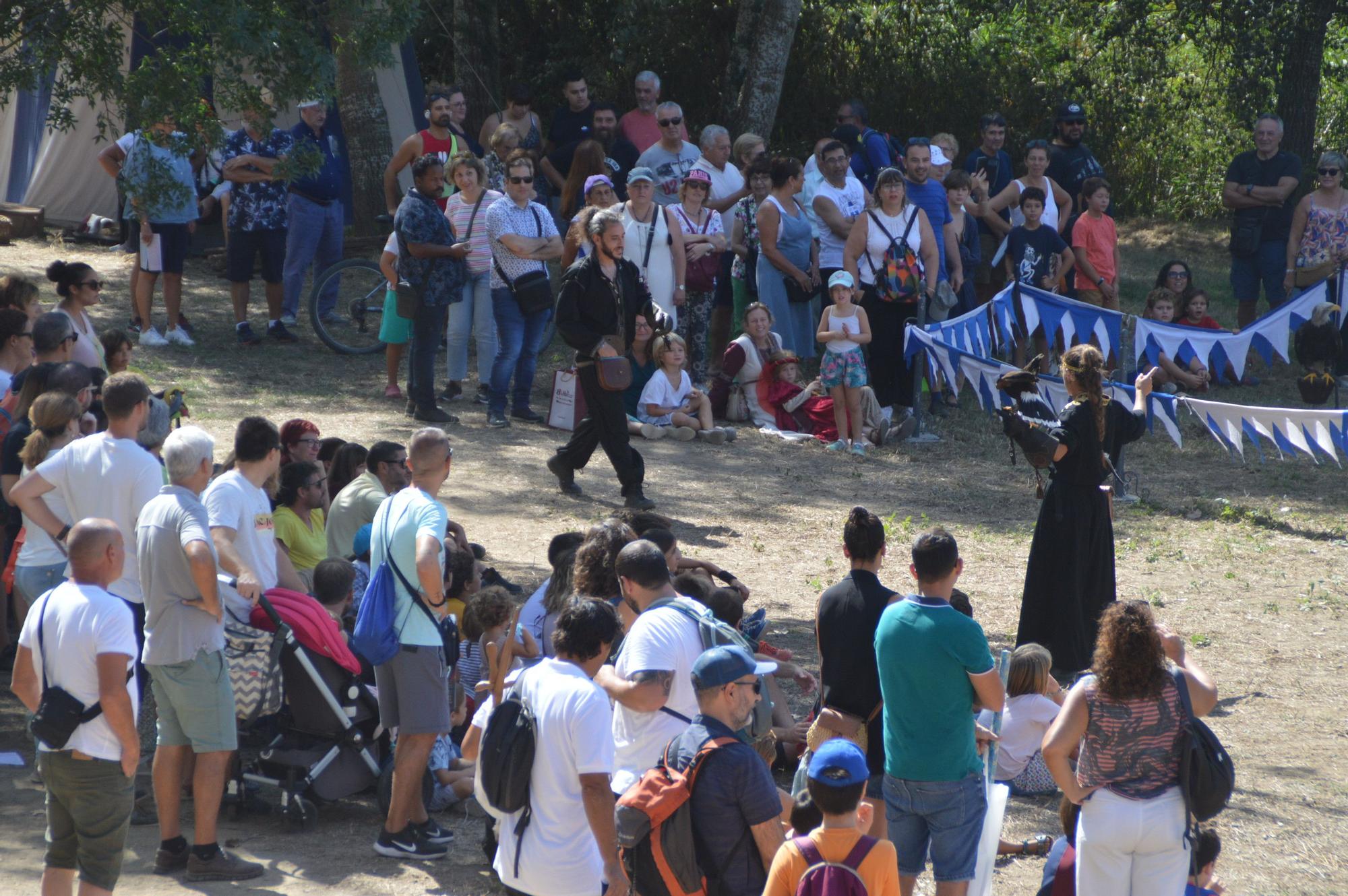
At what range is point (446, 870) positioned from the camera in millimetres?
5074

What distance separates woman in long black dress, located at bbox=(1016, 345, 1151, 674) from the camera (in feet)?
21.5

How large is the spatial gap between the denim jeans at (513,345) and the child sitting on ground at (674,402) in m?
0.87

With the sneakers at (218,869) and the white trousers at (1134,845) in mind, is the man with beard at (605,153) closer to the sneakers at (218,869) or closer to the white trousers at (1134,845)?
the sneakers at (218,869)

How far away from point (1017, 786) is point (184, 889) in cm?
321

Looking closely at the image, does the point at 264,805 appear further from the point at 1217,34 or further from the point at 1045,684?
the point at 1217,34

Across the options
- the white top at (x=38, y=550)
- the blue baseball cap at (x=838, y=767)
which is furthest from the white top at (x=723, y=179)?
the blue baseball cap at (x=838, y=767)

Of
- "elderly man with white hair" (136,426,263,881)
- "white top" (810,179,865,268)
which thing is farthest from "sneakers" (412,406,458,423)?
"elderly man with white hair" (136,426,263,881)

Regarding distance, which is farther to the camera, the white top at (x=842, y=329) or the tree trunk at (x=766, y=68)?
the tree trunk at (x=766, y=68)

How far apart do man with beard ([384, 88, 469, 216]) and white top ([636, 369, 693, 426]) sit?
261 centimetres

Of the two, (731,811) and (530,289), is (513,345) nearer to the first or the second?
(530,289)

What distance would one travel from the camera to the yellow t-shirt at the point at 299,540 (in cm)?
656

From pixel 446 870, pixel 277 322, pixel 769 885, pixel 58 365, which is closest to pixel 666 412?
pixel 277 322

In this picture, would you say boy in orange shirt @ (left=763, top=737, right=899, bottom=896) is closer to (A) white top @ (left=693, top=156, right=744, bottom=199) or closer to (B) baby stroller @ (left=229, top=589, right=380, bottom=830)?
(B) baby stroller @ (left=229, top=589, right=380, bottom=830)

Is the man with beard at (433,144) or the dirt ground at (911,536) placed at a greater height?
the man with beard at (433,144)
